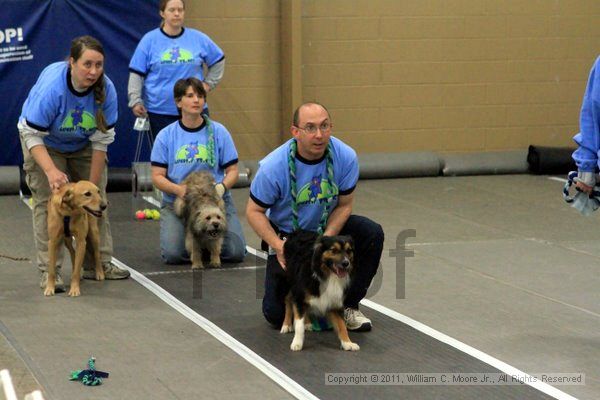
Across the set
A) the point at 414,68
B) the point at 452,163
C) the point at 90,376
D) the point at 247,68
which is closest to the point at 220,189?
the point at 90,376

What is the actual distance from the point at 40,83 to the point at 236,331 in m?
2.07

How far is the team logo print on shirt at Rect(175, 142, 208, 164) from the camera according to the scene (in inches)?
285

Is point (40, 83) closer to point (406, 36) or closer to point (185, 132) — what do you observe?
point (185, 132)

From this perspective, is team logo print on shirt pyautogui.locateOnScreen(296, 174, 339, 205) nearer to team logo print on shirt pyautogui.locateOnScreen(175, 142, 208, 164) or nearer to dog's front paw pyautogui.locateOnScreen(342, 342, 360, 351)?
dog's front paw pyautogui.locateOnScreen(342, 342, 360, 351)

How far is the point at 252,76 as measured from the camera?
11.2m

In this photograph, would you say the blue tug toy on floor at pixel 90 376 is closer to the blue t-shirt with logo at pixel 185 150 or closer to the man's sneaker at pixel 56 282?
the man's sneaker at pixel 56 282

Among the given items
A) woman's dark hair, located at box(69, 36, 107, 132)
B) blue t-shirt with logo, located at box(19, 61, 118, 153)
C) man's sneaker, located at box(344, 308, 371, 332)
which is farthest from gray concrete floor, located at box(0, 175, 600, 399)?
woman's dark hair, located at box(69, 36, 107, 132)

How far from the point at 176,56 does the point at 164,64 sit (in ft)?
0.40

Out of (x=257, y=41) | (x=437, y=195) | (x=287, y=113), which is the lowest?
(x=437, y=195)

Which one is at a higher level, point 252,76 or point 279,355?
point 252,76

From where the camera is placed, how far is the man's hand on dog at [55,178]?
6226 mm

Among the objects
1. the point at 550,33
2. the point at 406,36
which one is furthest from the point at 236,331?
the point at 550,33

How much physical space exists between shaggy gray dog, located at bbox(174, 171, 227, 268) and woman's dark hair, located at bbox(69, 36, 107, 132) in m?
0.82

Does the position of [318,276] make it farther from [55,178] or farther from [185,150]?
[185,150]
